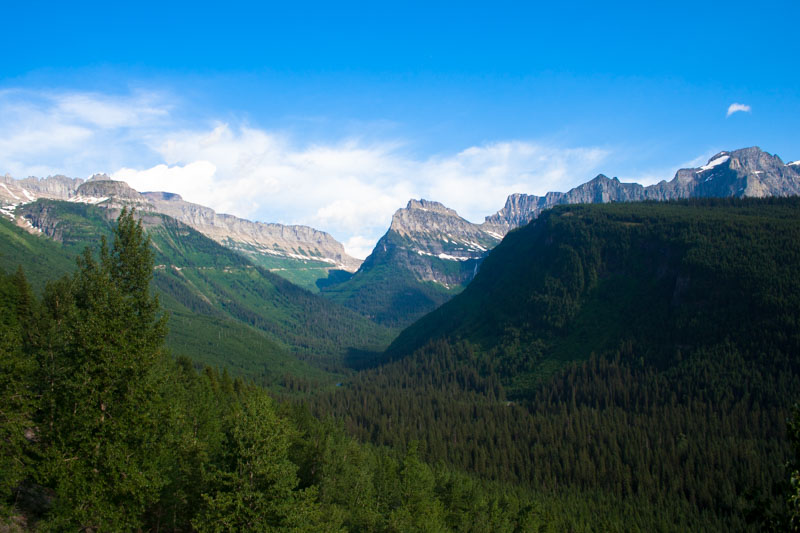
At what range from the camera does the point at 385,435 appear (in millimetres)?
155375

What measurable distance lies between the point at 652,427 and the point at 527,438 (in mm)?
40566

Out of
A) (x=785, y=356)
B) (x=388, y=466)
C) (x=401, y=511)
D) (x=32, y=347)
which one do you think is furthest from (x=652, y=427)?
(x=32, y=347)

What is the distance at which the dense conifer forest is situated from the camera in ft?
89.4

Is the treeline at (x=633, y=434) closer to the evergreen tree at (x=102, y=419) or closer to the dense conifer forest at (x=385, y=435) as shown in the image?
the dense conifer forest at (x=385, y=435)

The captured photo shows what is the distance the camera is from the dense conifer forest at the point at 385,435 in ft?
89.4

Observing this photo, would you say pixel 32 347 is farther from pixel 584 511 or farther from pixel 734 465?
pixel 734 465

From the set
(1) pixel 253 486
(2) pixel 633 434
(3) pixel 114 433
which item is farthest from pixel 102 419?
(2) pixel 633 434

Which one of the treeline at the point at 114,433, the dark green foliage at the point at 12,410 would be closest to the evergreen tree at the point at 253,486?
the treeline at the point at 114,433

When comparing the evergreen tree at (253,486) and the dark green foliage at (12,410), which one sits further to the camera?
the dark green foliage at (12,410)

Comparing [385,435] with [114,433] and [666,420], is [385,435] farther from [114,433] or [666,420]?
[114,433]

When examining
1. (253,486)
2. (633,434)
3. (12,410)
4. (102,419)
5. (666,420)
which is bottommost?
(633,434)

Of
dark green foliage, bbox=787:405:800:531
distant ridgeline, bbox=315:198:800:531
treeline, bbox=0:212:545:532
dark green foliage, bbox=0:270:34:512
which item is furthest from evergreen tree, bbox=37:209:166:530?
distant ridgeline, bbox=315:198:800:531

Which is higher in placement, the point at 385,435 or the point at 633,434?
the point at 633,434

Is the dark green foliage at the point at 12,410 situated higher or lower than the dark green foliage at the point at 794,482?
lower
